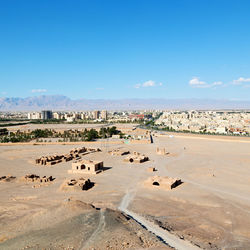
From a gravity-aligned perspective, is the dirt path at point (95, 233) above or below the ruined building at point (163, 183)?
above

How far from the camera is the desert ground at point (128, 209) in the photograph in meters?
13.6

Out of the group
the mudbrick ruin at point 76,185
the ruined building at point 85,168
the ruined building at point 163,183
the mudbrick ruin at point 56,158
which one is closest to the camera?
the mudbrick ruin at point 76,185

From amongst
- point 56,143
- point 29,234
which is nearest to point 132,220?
point 29,234

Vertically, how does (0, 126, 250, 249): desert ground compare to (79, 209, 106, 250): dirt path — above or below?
below

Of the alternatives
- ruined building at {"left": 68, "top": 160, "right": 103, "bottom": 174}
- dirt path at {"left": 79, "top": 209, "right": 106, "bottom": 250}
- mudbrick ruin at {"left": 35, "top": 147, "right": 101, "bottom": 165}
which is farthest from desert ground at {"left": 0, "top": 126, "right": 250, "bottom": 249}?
mudbrick ruin at {"left": 35, "top": 147, "right": 101, "bottom": 165}

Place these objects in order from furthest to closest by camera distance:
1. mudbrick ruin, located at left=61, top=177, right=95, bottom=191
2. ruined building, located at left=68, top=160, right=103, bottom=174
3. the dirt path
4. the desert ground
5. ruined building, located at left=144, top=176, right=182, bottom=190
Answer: ruined building, located at left=68, top=160, right=103, bottom=174
ruined building, located at left=144, top=176, right=182, bottom=190
mudbrick ruin, located at left=61, top=177, right=95, bottom=191
the desert ground
the dirt path

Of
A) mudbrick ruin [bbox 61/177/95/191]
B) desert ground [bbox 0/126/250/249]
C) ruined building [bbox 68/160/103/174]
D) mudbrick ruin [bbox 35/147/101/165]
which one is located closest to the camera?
desert ground [bbox 0/126/250/249]

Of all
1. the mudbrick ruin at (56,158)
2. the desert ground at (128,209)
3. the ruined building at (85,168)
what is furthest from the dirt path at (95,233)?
the mudbrick ruin at (56,158)

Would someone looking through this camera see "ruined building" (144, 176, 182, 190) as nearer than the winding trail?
No

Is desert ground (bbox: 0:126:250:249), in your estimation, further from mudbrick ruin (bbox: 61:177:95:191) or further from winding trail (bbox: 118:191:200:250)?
mudbrick ruin (bbox: 61:177:95:191)

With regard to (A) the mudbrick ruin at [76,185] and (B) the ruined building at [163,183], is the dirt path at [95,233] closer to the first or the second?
(A) the mudbrick ruin at [76,185]

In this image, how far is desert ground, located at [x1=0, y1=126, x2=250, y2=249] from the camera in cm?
1361

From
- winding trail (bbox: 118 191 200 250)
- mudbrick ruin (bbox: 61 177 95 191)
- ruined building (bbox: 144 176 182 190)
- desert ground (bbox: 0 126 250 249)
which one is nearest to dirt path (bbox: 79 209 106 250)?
desert ground (bbox: 0 126 250 249)

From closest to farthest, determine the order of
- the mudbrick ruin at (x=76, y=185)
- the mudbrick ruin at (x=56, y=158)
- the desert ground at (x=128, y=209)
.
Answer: the desert ground at (x=128, y=209) < the mudbrick ruin at (x=76, y=185) < the mudbrick ruin at (x=56, y=158)
